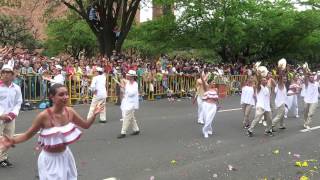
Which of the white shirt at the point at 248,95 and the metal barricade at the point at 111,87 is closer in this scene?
the white shirt at the point at 248,95

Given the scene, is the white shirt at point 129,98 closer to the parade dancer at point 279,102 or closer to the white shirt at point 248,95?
the white shirt at point 248,95

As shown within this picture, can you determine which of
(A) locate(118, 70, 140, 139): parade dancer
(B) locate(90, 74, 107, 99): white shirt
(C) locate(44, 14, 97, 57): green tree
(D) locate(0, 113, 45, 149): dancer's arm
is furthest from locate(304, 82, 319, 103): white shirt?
(C) locate(44, 14, 97, 57): green tree

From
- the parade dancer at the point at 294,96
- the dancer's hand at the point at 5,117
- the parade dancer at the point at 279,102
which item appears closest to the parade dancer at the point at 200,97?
the parade dancer at the point at 279,102

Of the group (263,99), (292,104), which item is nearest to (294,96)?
(292,104)

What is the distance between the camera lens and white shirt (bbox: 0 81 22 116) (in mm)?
9328

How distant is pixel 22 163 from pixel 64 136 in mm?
4197

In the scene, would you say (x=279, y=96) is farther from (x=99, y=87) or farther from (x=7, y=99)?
(x=7, y=99)

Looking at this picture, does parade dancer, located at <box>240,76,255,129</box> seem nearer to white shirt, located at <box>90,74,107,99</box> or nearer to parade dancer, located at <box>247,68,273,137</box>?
parade dancer, located at <box>247,68,273,137</box>

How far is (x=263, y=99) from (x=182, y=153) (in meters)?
3.77

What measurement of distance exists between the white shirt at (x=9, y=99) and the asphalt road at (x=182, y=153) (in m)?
0.97

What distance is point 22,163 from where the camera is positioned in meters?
9.73

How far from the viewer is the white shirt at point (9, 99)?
9328 millimetres

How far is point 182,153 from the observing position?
35.9ft

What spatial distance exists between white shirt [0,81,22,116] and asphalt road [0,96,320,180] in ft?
3.20
